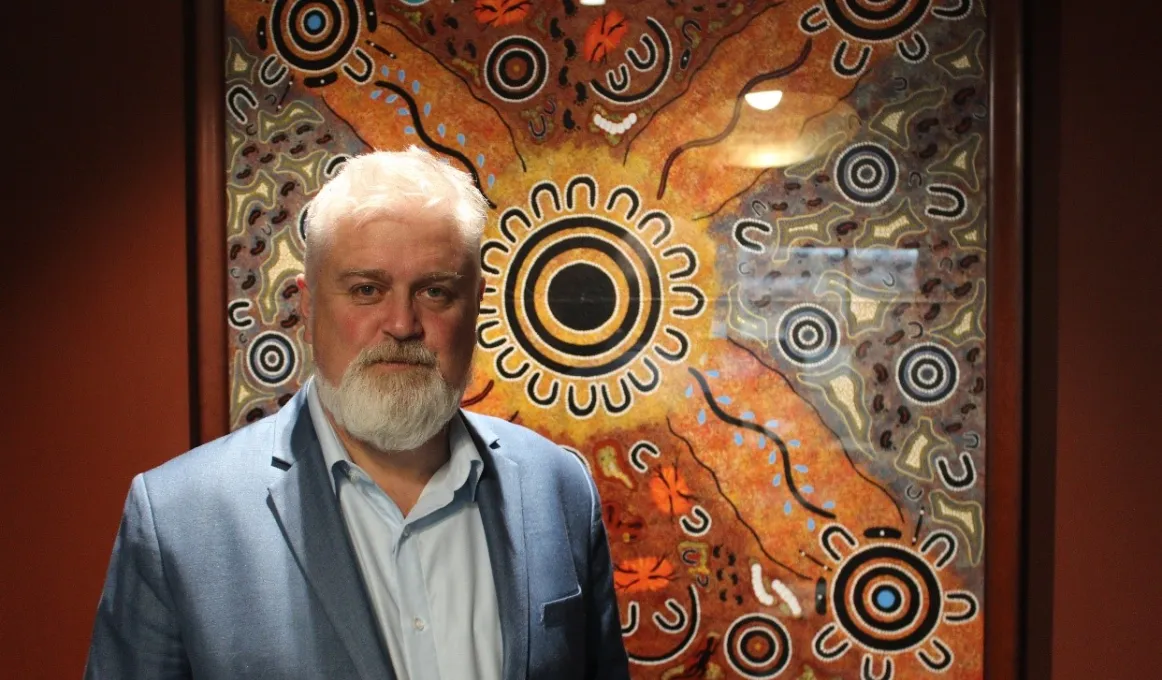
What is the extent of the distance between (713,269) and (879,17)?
51 cm

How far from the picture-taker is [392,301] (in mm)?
1004

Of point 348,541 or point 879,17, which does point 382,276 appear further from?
point 879,17

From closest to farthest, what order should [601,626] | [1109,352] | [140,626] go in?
[140,626], [601,626], [1109,352]

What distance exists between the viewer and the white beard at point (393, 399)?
3.23 feet

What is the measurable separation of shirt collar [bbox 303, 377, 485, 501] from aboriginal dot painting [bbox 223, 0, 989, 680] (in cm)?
39

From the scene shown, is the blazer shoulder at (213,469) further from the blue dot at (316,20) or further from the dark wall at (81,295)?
the blue dot at (316,20)

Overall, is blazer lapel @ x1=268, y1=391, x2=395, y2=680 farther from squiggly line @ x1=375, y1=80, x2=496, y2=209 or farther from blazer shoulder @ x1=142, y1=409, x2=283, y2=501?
squiggly line @ x1=375, y1=80, x2=496, y2=209

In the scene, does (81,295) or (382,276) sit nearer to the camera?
(382,276)

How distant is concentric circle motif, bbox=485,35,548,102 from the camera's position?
1490 mm

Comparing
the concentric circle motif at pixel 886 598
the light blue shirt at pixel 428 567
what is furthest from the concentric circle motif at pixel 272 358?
the concentric circle motif at pixel 886 598

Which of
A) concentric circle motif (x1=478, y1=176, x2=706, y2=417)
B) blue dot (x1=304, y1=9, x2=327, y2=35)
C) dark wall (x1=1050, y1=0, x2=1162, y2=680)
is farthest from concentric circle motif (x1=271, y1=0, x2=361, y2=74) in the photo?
dark wall (x1=1050, y1=0, x2=1162, y2=680)

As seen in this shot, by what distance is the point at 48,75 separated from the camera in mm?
1482

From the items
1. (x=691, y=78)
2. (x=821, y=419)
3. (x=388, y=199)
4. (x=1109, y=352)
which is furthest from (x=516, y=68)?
(x=1109, y=352)

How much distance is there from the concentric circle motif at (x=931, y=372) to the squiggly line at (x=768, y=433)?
0.24m
